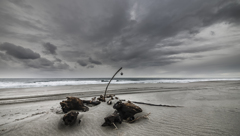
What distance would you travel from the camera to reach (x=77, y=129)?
2.71 meters

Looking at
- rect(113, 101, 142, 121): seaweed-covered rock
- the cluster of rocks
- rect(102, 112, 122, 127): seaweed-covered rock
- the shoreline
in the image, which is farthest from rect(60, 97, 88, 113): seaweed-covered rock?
the shoreline

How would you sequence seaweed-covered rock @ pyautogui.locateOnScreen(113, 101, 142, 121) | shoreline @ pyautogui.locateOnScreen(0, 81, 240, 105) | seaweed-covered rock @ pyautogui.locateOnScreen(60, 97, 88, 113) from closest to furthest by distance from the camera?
1. seaweed-covered rock @ pyautogui.locateOnScreen(113, 101, 142, 121)
2. seaweed-covered rock @ pyautogui.locateOnScreen(60, 97, 88, 113)
3. shoreline @ pyautogui.locateOnScreen(0, 81, 240, 105)

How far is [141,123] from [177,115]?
5.14ft

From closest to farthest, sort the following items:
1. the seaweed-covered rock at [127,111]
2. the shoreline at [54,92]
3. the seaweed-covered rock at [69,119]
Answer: the seaweed-covered rock at [69,119], the seaweed-covered rock at [127,111], the shoreline at [54,92]

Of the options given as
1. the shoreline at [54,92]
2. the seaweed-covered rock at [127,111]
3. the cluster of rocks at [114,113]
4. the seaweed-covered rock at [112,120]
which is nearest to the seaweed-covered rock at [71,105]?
the cluster of rocks at [114,113]

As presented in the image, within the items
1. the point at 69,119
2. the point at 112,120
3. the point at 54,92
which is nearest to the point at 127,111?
the point at 112,120

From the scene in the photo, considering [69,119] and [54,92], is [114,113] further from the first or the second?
[54,92]

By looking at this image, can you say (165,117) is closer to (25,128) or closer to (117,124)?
(117,124)

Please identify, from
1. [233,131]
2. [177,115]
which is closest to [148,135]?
[177,115]

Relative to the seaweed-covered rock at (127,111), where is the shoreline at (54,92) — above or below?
below

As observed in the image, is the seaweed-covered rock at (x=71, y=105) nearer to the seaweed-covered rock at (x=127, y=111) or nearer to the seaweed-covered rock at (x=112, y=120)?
the seaweed-covered rock at (x=112, y=120)

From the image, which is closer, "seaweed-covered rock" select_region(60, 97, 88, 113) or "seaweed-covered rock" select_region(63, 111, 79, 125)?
"seaweed-covered rock" select_region(63, 111, 79, 125)

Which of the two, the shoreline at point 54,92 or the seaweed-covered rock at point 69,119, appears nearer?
the seaweed-covered rock at point 69,119

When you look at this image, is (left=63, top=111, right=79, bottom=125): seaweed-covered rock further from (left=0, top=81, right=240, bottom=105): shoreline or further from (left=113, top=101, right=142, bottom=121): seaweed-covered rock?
(left=0, top=81, right=240, bottom=105): shoreline
